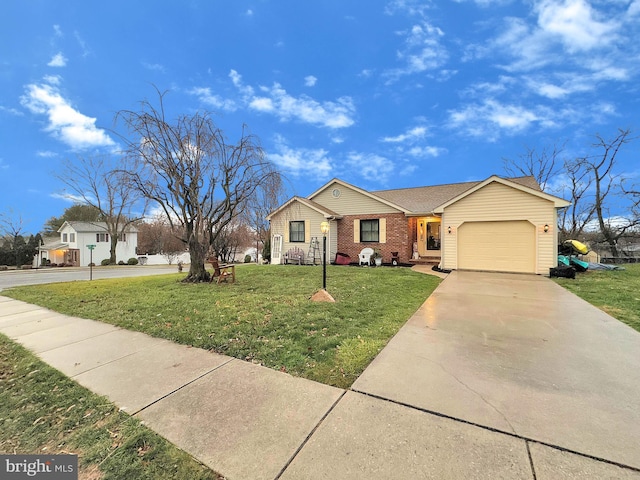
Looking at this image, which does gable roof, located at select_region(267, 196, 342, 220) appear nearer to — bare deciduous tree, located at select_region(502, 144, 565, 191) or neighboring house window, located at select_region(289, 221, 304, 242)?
neighboring house window, located at select_region(289, 221, 304, 242)

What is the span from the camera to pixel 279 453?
1.85 metres

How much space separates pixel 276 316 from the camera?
5066 millimetres

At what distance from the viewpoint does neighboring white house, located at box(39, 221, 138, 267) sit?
31.6 meters

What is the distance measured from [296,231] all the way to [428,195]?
8.27 metres

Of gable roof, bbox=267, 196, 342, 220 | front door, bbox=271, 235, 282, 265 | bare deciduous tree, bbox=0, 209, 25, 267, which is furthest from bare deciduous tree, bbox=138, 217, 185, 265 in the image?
gable roof, bbox=267, 196, 342, 220

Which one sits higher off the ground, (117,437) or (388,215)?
A: (388,215)

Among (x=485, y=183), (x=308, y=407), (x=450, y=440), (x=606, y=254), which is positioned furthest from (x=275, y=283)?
(x=606, y=254)

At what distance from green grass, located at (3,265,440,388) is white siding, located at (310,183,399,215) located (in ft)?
23.1

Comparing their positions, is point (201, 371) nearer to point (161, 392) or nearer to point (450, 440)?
point (161, 392)

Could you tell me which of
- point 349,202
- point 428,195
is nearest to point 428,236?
point 428,195

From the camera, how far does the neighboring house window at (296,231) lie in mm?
16203

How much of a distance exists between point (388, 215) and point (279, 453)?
13945mm

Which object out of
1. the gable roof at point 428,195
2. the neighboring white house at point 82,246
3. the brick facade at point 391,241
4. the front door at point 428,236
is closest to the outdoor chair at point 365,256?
the brick facade at point 391,241

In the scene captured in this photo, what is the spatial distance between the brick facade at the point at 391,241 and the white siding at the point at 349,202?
314mm
